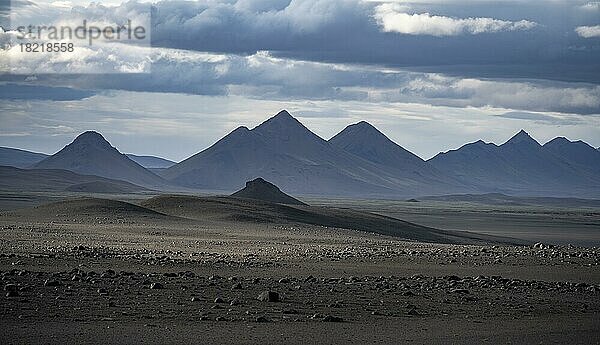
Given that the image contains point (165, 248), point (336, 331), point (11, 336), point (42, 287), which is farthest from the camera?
point (165, 248)

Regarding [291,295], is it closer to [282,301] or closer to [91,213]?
[282,301]

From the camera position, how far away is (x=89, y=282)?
18.8 m

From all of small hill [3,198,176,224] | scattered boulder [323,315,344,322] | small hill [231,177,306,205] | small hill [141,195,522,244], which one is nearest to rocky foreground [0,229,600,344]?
scattered boulder [323,315,344,322]

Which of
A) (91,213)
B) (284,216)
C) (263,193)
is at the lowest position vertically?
(284,216)

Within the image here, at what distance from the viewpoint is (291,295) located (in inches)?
731

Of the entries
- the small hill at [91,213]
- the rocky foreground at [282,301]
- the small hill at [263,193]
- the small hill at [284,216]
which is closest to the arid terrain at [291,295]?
the rocky foreground at [282,301]

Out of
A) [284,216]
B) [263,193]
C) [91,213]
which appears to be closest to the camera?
[91,213]

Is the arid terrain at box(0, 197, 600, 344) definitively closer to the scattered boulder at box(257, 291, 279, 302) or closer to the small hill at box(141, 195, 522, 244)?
the scattered boulder at box(257, 291, 279, 302)

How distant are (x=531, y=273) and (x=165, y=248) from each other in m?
12.8

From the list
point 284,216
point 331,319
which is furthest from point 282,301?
point 284,216

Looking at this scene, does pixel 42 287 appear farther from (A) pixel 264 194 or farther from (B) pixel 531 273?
(A) pixel 264 194

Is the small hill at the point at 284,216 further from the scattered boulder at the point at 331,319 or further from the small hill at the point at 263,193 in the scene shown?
the scattered boulder at the point at 331,319

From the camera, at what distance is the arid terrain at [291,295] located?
14922mm

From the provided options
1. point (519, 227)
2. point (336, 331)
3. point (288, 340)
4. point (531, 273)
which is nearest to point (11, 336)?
point (288, 340)
